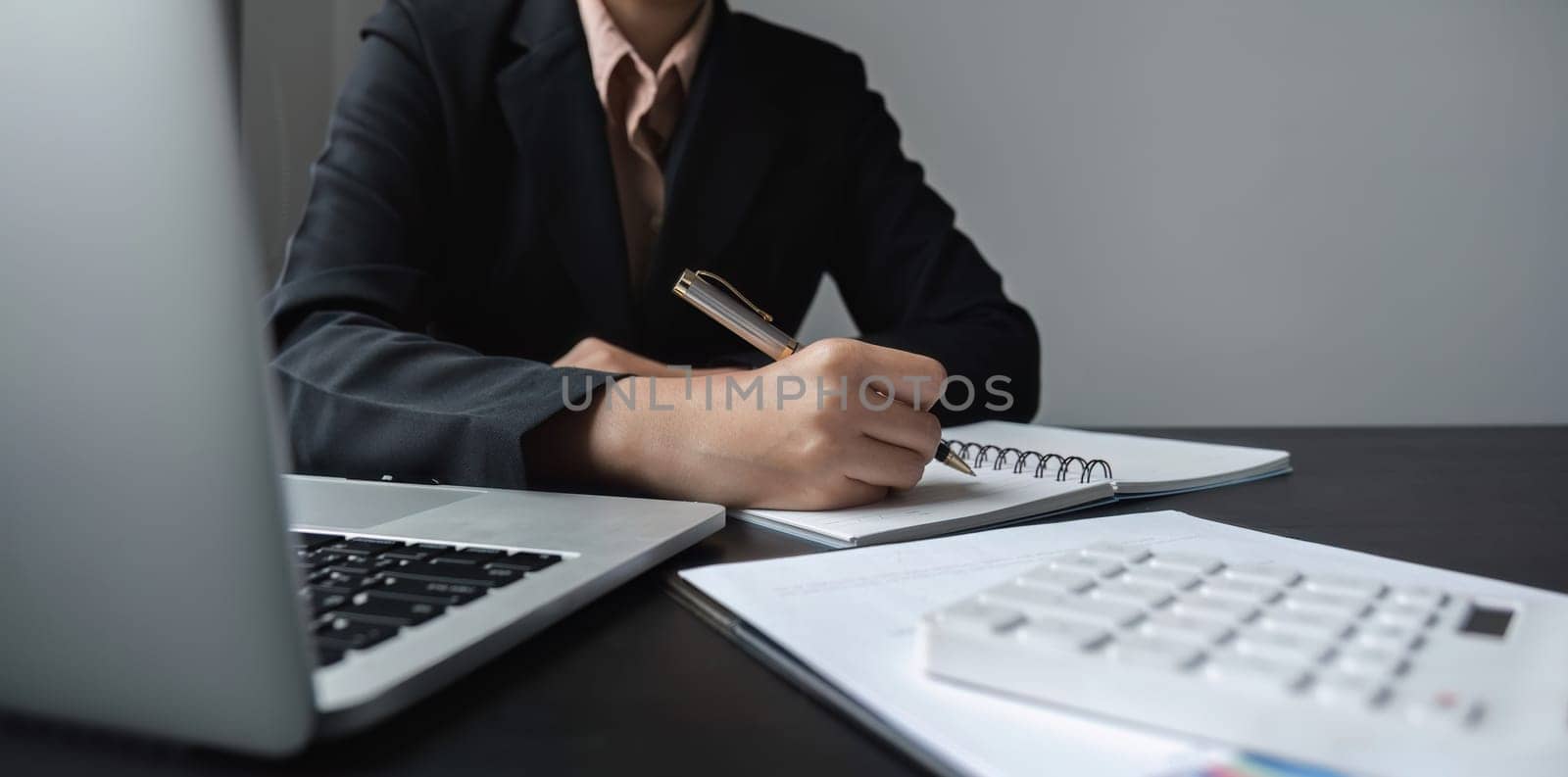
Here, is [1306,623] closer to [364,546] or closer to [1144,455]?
[364,546]

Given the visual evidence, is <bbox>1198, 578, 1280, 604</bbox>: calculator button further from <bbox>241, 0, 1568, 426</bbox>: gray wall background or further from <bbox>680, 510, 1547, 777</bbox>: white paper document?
<bbox>241, 0, 1568, 426</bbox>: gray wall background

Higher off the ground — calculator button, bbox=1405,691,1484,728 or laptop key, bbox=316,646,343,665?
calculator button, bbox=1405,691,1484,728

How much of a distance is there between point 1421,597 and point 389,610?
1.05 ft

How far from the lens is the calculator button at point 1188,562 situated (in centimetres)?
34

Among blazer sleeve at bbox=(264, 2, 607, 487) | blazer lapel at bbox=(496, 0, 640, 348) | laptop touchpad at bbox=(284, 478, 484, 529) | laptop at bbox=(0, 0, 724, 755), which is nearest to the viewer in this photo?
laptop at bbox=(0, 0, 724, 755)

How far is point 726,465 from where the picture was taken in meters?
0.58

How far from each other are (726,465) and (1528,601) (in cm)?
38

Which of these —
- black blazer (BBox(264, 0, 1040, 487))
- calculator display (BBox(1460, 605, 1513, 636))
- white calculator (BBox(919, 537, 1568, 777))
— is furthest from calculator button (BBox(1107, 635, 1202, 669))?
black blazer (BBox(264, 0, 1040, 487))

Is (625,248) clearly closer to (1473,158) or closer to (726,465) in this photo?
(726,465)

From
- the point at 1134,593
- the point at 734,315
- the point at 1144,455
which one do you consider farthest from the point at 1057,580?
the point at 1144,455

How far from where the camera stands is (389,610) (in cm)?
32

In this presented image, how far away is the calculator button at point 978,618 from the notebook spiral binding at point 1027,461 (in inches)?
13.7

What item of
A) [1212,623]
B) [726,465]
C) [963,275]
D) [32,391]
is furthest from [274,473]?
[963,275]

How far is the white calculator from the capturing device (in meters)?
0.22
